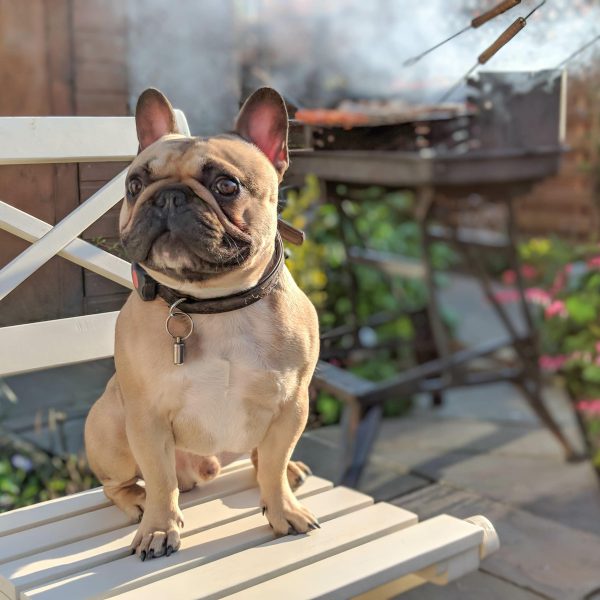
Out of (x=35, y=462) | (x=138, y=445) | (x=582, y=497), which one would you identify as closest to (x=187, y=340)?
(x=138, y=445)

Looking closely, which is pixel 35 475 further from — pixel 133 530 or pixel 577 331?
pixel 577 331

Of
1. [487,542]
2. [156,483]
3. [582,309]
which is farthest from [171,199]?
[582,309]

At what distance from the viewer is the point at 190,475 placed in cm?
190

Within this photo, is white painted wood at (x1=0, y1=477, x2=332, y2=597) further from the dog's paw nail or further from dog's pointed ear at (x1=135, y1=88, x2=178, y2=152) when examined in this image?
dog's pointed ear at (x1=135, y1=88, x2=178, y2=152)

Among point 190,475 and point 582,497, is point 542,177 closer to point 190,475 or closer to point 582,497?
point 582,497

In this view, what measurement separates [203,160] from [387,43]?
103 inches

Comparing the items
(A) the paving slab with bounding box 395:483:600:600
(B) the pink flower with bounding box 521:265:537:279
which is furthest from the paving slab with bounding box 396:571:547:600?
(B) the pink flower with bounding box 521:265:537:279

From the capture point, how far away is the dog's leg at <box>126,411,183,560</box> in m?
1.53

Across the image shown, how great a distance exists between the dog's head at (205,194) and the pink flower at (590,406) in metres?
2.09

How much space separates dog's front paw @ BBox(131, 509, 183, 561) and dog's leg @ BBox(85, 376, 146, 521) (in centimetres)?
15

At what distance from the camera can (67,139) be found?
1.92 meters

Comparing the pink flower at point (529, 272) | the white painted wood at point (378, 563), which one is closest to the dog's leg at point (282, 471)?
the white painted wood at point (378, 563)

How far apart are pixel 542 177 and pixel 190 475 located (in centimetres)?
205

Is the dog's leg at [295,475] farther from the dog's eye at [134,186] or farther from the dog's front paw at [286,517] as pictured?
the dog's eye at [134,186]
